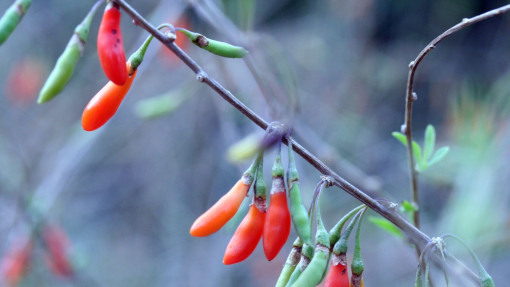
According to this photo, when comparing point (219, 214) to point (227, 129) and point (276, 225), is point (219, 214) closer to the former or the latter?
point (276, 225)

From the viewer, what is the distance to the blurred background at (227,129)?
2371 millimetres

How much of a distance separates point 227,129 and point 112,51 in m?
1.39

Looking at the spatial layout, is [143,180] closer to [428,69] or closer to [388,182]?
[388,182]

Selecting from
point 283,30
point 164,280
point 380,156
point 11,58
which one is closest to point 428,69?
point 380,156

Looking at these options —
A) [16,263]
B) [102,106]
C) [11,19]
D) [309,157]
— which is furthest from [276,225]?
[16,263]

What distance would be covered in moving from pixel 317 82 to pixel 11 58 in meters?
2.42

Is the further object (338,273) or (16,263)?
(16,263)

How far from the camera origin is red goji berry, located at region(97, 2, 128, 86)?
2.39 feet

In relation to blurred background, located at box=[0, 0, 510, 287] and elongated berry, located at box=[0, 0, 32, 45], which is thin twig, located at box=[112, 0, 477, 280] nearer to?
elongated berry, located at box=[0, 0, 32, 45]

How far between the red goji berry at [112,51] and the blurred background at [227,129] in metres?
1.23

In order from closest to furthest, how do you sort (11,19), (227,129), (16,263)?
1. (11,19)
2. (16,263)
3. (227,129)

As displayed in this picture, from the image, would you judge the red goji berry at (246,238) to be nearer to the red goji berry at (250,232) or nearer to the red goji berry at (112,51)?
the red goji berry at (250,232)

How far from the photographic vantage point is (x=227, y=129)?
6.95 feet

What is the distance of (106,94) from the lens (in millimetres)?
787
